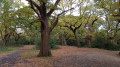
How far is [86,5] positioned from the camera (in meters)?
17.0

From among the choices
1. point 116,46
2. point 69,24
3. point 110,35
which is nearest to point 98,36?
point 110,35

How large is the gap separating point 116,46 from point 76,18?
9.36 m

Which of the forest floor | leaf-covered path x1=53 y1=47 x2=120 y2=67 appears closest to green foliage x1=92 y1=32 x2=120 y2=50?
the forest floor

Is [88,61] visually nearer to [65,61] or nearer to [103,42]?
[65,61]

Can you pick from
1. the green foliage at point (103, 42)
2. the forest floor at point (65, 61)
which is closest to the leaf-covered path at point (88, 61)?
the forest floor at point (65, 61)

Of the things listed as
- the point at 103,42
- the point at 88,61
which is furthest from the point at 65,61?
the point at 103,42

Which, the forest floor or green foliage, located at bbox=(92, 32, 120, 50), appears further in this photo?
green foliage, located at bbox=(92, 32, 120, 50)

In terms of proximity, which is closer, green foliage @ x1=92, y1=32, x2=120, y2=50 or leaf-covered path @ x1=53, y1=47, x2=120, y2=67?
leaf-covered path @ x1=53, y1=47, x2=120, y2=67

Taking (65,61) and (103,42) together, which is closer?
(65,61)

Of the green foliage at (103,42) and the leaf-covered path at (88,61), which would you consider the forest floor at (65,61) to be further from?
the green foliage at (103,42)

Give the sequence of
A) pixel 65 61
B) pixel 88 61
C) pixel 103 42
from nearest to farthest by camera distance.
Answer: pixel 88 61 < pixel 65 61 < pixel 103 42

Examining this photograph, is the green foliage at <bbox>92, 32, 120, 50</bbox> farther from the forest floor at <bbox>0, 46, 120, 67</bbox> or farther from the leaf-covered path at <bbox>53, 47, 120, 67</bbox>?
the leaf-covered path at <bbox>53, 47, 120, 67</bbox>

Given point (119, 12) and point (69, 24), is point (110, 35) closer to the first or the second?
point (69, 24)

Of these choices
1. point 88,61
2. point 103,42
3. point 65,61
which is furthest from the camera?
point 103,42
